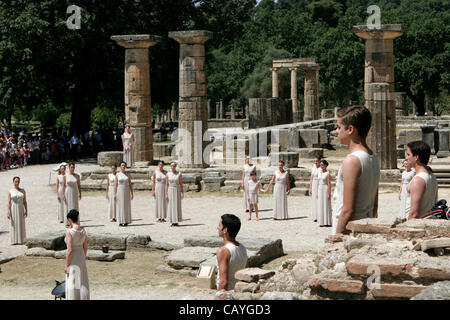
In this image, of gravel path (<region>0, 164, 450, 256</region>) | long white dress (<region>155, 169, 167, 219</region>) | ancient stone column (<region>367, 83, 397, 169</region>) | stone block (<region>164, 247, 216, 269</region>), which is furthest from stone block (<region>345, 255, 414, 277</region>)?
ancient stone column (<region>367, 83, 397, 169</region>)

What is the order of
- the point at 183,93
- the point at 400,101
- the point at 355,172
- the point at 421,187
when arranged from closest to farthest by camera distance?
the point at 355,172 < the point at 421,187 < the point at 183,93 < the point at 400,101

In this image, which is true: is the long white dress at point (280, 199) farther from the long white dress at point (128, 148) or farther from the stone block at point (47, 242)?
the long white dress at point (128, 148)

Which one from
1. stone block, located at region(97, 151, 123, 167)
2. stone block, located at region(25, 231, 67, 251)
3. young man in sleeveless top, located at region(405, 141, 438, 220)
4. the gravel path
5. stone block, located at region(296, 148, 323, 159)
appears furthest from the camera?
stone block, located at region(296, 148, 323, 159)

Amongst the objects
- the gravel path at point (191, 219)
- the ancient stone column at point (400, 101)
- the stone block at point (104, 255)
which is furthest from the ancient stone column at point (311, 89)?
the stone block at point (104, 255)

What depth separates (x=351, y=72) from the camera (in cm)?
5559

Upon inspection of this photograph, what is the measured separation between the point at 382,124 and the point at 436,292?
16349 mm

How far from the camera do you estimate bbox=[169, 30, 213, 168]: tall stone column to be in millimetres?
23047

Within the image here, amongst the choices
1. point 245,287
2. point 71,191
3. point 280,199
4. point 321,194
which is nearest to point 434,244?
point 245,287

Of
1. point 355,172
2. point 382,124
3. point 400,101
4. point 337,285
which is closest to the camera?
point 355,172

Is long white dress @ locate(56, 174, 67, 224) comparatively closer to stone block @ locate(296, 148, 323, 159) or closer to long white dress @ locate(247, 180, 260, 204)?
long white dress @ locate(247, 180, 260, 204)

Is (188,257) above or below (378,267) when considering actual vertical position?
below

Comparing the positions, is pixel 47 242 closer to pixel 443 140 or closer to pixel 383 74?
pixel 383 74

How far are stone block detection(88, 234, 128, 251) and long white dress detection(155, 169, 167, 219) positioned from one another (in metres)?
3.26

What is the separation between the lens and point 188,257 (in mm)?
11961
